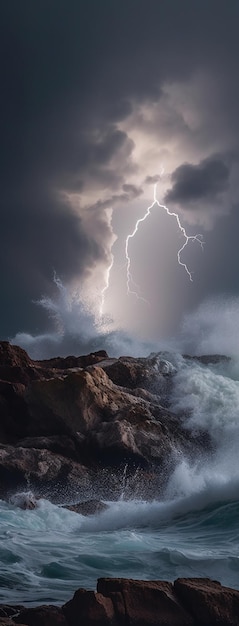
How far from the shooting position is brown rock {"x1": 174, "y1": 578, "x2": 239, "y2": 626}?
700 cm

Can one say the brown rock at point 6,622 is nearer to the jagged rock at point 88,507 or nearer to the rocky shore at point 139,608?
the rocky shore at point 139,608

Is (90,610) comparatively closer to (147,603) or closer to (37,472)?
(147,603)

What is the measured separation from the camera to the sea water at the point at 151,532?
32.8ft

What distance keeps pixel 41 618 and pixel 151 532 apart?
971cm

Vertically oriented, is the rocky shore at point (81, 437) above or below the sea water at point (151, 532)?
above

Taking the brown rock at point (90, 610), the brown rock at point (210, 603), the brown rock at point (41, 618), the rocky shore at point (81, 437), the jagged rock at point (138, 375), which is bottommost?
the brown rock at point (41, 618)

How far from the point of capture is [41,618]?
662cm

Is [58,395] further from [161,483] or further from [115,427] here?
[161,483]

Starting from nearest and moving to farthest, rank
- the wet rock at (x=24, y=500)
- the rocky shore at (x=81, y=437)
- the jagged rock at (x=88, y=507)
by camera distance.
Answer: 1. the wet rock at (x=24, y=500)
2. the jagged rock at (x=88, y=507)
3. the rocky shore at (x=81, y=437)

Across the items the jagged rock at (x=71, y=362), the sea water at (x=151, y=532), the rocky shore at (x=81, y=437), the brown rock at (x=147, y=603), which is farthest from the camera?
the jagged rock at (x=71, y=362)

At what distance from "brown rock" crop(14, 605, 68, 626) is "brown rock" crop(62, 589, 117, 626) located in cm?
12

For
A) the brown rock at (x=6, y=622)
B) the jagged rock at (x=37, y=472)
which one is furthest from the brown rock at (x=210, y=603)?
the jagged rock at (x=37, y=472)

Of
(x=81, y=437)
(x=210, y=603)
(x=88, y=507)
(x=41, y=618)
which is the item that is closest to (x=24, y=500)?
(x=88, y=507)

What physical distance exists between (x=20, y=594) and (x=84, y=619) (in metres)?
2.30
